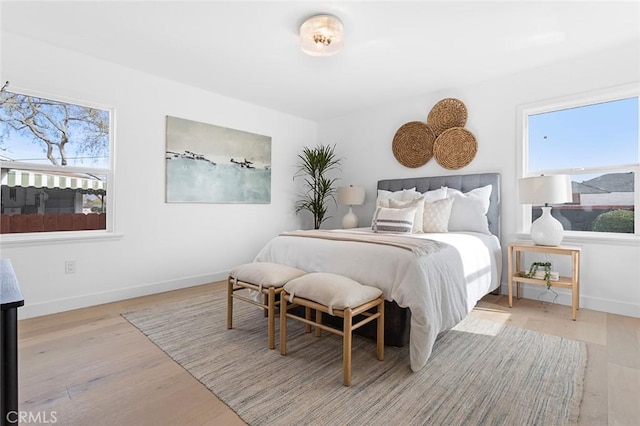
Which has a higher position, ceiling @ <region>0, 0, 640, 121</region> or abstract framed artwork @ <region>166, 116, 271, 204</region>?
ceiling @ <region>0, 0, 640, 121</region>

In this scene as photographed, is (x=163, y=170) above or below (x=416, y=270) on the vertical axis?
above

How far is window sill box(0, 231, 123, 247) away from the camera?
106 inches

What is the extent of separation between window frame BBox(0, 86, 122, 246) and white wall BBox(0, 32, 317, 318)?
0.14 feet

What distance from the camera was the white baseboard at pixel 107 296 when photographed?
2.82 metres

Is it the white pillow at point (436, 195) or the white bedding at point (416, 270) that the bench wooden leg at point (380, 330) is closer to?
the white bedding at point (416, 270)

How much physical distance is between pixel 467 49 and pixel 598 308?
2719 mm

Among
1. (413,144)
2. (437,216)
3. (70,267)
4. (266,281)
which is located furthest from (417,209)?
(70,267)

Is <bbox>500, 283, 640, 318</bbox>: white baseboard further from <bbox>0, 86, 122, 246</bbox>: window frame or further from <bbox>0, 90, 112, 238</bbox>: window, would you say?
<bbox>0, 90, 112, 238</bbox>: window

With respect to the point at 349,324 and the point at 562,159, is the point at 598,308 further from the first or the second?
the point at 349,324

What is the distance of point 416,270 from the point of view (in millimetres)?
1987

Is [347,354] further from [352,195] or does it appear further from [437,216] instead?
[352,195]

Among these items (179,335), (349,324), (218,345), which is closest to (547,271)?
(349,324)

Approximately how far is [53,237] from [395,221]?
317 centimetres

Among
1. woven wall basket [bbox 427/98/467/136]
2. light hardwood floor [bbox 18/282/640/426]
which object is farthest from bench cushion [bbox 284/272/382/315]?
woven wall basket [bbox 427/98/467/136]
